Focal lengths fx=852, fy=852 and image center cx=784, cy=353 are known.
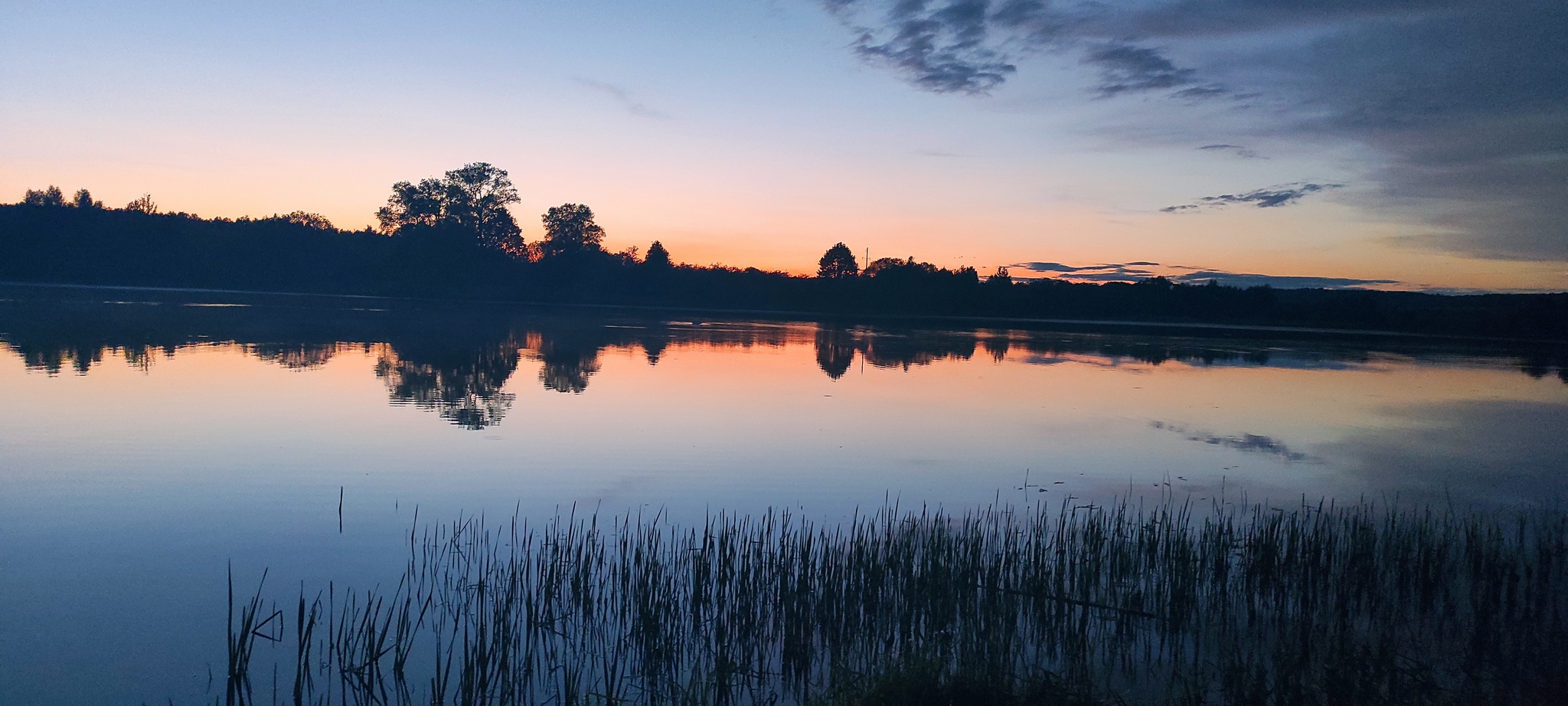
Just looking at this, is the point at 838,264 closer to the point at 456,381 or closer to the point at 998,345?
the point at 998,345

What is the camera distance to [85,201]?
10025 centimetres

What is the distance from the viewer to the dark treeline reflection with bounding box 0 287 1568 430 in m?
20.5

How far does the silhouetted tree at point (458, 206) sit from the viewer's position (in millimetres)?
86625

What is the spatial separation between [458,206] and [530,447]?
3186 inches

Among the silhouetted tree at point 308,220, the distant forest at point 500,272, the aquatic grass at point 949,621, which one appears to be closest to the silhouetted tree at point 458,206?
the distant forest at point 500,272

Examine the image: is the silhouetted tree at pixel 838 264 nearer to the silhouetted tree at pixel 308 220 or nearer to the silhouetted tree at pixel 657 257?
the silhouetted tree at pixel 657 257

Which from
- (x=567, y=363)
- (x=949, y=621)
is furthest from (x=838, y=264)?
(x=949, y=621)

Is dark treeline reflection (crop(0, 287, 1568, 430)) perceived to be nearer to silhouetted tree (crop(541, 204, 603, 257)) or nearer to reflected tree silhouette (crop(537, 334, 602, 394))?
reflected tree silhouette (crop(537, 334, 602, 394))

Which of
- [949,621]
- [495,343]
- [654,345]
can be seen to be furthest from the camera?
[654,345]

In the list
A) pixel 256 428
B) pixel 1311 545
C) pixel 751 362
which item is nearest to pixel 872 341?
pixel 751 362

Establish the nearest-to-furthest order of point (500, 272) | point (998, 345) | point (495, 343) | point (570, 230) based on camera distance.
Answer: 1. point (495, 343)
2. point (998, 345)
3. point (500, 272)
4. point (570, 230)

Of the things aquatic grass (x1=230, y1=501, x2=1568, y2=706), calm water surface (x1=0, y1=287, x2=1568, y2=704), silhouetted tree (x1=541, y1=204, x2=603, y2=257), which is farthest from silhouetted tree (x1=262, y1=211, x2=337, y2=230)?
aquatic grass (x1=230, y1=501, x2=1568, y2=706)

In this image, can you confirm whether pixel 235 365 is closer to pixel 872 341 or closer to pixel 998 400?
pixel 998 400

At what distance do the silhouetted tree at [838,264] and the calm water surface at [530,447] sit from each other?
6624 centimetres
